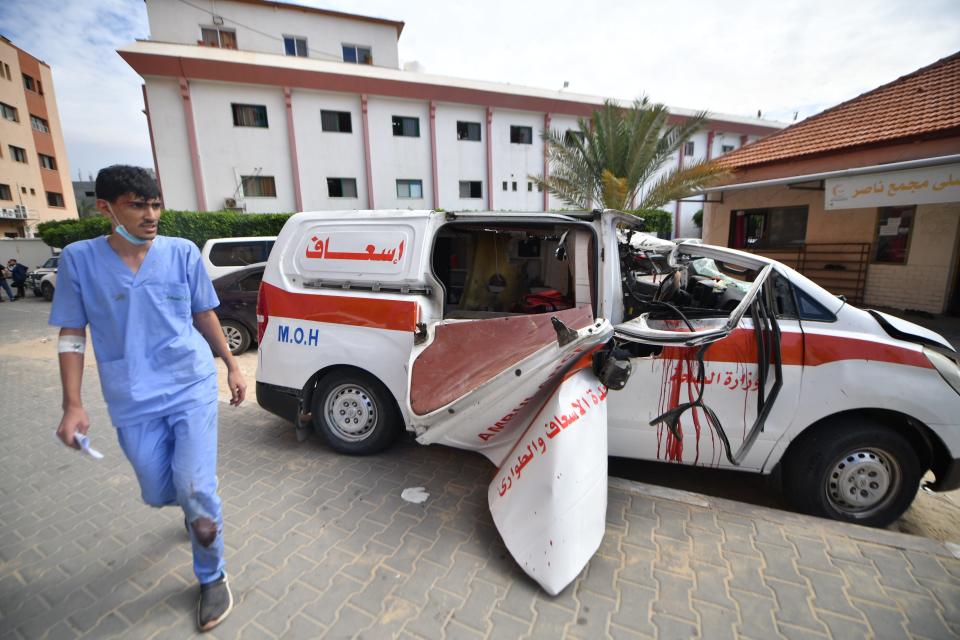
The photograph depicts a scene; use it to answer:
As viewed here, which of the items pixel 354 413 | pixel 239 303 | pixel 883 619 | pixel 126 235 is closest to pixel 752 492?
pixel 883 619

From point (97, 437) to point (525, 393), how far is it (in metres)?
4.30

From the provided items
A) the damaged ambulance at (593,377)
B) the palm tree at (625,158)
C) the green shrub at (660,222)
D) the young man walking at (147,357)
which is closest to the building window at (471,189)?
the green shrub at (660,222)

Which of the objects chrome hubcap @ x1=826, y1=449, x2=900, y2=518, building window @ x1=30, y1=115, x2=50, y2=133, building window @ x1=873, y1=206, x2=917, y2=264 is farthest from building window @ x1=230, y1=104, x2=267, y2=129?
building window @ x1=30, y1=115, x2=50, y2=133

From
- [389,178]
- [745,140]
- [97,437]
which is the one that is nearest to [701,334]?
[97,437]

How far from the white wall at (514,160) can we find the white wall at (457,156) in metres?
0.66

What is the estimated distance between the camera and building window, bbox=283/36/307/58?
69.8 ft

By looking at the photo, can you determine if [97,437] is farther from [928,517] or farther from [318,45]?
[318,45]

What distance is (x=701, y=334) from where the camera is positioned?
101 inches

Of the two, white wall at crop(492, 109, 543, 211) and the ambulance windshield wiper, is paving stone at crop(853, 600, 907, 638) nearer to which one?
the ambulance windshield wiper

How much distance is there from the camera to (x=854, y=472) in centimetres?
267

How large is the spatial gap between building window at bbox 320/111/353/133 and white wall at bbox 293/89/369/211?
0.46 feet

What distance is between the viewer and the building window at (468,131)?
70.0 ft

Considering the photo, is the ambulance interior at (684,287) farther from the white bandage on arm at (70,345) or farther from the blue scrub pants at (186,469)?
the white bandage on arm at (70,345)

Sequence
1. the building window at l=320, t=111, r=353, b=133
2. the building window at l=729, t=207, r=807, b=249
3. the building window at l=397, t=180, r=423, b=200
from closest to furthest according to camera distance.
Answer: the building window at l=729, t=207, r=807, b=249 → the building window at l=320, t=111, r=353, b=133 → the building window at l=397, t=180, r=423, b=200
